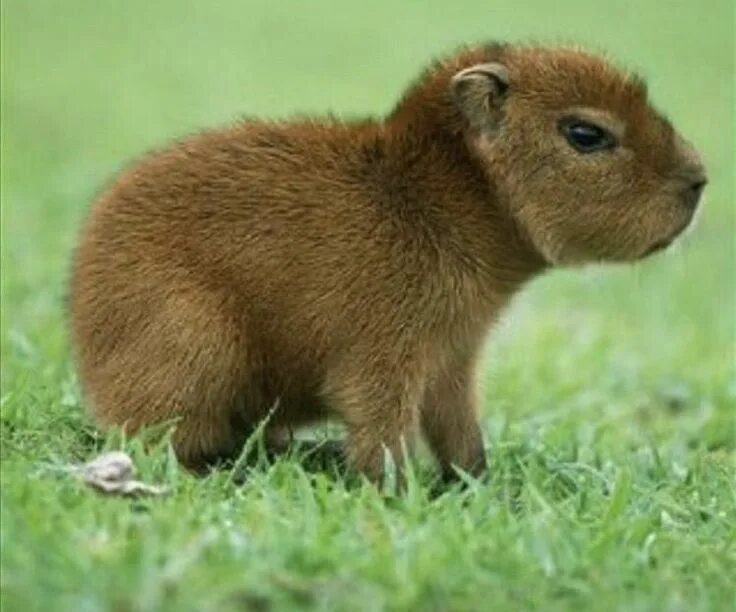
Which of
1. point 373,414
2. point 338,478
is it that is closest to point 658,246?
point 373,414

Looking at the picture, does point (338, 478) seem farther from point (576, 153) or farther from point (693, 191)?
point (693, 191)

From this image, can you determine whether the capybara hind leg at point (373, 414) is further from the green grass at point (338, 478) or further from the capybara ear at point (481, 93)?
the capybara ear at point (481, 93)

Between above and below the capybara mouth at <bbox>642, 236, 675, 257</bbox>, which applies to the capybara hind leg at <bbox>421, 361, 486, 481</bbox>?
below

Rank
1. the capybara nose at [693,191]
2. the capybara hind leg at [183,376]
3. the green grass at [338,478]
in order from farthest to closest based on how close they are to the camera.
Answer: the capybara nose at [693,191] < the capybara hind leg at [183,376] < the green grass at [338,478]

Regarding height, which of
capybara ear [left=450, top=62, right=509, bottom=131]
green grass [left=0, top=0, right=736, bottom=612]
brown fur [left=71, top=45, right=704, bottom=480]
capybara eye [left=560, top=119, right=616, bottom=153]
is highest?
capybara ear [left=450, top=62, right=509, bottom=131]

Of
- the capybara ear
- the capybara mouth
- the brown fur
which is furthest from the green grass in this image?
the capybara ear

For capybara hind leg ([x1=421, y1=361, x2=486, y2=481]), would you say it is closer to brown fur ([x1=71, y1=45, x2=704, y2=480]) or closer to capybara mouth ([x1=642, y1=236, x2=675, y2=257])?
brown fur ([x1=71, y1=45, x2=704, y2=480])

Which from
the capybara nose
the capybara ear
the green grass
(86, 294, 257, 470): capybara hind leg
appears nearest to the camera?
the green grass

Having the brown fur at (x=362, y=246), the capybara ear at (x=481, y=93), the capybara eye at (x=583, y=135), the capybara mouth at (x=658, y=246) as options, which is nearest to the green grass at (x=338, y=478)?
the capybara mouth at (x=658, y=246)
